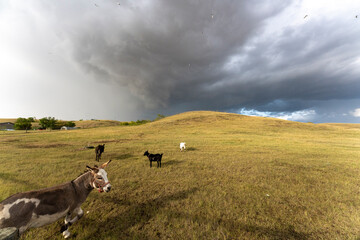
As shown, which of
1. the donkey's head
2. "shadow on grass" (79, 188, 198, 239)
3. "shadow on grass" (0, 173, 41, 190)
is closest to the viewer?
"shadow on grass" (79, 188, 198, 239)

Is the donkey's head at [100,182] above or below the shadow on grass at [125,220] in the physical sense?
above

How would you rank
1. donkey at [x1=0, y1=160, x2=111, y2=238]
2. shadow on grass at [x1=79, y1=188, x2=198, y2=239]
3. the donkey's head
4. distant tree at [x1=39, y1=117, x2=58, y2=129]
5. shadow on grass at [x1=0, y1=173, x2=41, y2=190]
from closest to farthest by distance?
donkey at [x1=0, y1=160, x2=111, y2=238], shadow on grass at [x1=79, y1=188, x2=198, y2=239], the donkey's head, shadow on grass at [x1=0, y1=173, x2=41, y2=190], distant tree at [x1=39, y1=117, x2=58, y2=129]

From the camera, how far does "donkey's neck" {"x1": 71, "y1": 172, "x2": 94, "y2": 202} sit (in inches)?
196

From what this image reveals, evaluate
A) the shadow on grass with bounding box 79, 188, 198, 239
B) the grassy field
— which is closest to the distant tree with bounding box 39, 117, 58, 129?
the grassy field

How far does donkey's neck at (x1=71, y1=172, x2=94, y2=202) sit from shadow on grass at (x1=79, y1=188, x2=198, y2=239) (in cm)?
115

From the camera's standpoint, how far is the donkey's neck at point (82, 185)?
4988mm

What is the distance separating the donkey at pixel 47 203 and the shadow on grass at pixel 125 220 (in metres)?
0.76

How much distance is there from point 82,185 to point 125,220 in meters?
2.23

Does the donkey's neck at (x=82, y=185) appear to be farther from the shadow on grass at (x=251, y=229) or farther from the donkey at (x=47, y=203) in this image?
the shadow on grass at (x=251, y=229)

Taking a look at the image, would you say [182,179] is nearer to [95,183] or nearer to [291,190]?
[95,183]

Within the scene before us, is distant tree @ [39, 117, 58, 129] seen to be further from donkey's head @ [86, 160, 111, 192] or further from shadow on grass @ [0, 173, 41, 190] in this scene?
donkey's head @ [86, 160, 111, 192]

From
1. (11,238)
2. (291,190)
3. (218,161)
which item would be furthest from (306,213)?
(11,238)

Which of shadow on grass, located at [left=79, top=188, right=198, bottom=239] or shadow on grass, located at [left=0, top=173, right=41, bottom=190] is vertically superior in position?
shadow on grass, located at [left=0, top=173, right=41, bottom=190]

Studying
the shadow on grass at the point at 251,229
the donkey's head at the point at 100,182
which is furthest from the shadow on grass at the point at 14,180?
the shadow on grass at the point at 251,229
